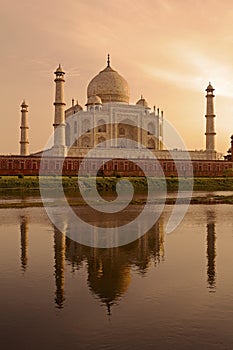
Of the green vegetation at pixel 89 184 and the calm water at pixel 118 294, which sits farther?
the green vegetation at pixel 89 184

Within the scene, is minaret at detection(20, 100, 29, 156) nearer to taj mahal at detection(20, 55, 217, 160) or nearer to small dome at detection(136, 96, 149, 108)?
taj mahal at detection(20, 55, 217, 160)

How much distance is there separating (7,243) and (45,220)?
4615 millimetres

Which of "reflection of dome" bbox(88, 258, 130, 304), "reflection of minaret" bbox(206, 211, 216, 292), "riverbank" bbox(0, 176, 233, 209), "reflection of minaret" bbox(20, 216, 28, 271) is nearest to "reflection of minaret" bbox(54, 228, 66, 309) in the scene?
"reflection of dome" bbox(88, 258, 130, 304)

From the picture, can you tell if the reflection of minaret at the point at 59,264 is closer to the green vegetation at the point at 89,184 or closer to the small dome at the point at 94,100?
the green vegetation at the point at 89,184

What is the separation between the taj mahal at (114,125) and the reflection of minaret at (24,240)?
85.6 ft

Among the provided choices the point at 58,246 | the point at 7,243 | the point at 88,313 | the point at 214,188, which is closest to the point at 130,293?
the point at 88,313

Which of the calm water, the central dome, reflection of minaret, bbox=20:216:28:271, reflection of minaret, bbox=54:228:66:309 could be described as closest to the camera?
the calm water

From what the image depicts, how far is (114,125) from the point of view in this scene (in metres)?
45.7

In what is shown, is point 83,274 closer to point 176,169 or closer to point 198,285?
point 198,285

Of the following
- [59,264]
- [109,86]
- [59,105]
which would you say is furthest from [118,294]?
[109,86]

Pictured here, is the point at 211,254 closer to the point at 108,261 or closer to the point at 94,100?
the point at 108,261

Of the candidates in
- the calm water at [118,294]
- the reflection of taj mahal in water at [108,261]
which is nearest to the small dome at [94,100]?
the reflection of taj mahal in water at [108,261]

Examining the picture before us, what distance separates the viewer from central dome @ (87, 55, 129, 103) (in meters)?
45.4

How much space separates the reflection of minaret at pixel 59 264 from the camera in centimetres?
671
